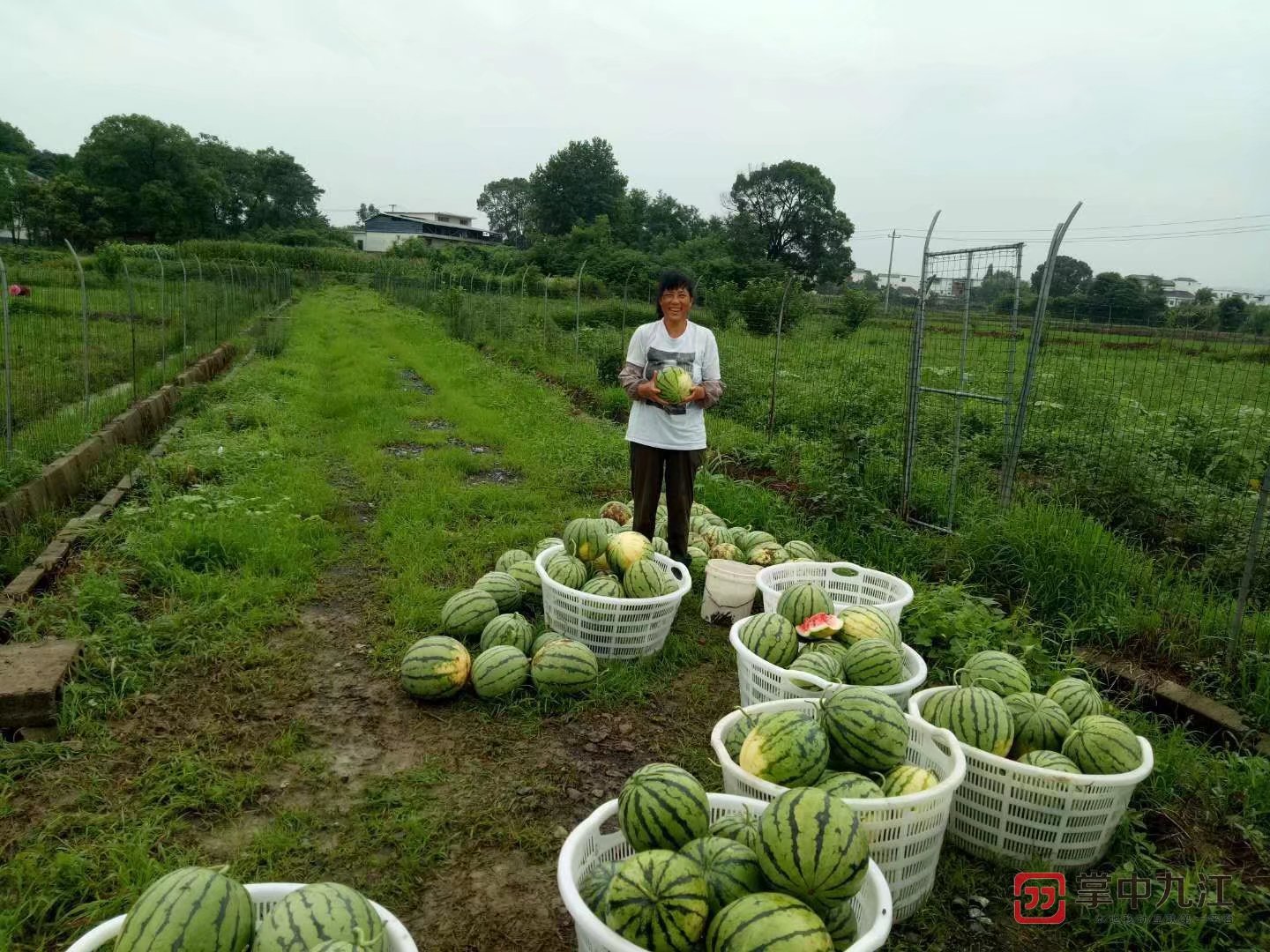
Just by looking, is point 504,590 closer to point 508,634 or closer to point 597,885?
point 508,634

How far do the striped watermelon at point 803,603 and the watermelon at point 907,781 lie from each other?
3.77 ft

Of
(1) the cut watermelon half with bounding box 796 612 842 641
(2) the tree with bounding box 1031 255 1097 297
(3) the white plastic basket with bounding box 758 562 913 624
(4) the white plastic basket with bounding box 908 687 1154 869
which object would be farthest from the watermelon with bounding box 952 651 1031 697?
(2) the tree with bounding box 1031 255 1097 297

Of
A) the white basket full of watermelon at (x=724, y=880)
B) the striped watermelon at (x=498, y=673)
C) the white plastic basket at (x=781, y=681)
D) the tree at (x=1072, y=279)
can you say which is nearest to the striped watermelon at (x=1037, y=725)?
the white plastic basket at (x=781, y=681)

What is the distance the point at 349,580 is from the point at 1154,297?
7.10 m

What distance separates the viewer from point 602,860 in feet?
7.54

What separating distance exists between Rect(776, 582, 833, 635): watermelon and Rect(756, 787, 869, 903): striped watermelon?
1.73m

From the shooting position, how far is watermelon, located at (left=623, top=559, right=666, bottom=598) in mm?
4211

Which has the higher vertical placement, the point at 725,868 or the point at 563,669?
the point at 725,868

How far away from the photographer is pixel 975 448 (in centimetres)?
770

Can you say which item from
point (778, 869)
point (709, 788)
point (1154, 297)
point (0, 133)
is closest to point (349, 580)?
point (709, 788)

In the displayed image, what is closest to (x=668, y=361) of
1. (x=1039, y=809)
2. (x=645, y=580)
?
(x=645, y=580)

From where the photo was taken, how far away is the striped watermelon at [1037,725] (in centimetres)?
293

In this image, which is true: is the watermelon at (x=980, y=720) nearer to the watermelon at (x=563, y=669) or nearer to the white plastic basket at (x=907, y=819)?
the white plastic basket at (x=907, y=819)

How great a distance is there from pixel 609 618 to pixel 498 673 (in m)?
0.66
